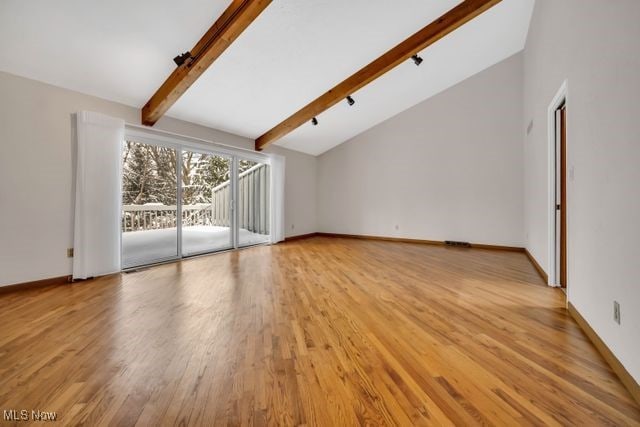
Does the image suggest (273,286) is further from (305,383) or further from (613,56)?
(613,56)

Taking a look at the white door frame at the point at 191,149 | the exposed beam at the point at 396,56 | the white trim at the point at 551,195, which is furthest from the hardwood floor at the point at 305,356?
the exposed beam at the point at 396,56

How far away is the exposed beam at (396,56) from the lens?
332cm

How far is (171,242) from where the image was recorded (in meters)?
5.11

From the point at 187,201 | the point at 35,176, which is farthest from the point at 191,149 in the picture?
the point at 35,176

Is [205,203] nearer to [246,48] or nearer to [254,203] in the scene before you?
[254,203]

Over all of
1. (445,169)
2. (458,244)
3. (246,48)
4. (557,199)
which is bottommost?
(458,244)

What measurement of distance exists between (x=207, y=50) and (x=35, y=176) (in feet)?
7.78

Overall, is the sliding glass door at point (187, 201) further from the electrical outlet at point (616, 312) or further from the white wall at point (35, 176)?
the electrical outlet at point (616, 312)

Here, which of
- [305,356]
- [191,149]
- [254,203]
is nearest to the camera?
[305,356]

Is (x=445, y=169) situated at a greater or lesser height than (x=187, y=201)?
greater

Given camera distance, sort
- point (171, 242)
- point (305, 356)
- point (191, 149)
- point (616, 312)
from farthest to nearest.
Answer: point (171, 242), point (191, 149), point (305, 356), point (616, 312)

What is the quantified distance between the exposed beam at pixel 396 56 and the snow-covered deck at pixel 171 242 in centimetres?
256

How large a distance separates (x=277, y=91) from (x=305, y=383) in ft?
13.5

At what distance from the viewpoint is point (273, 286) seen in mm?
Answer: 3107
